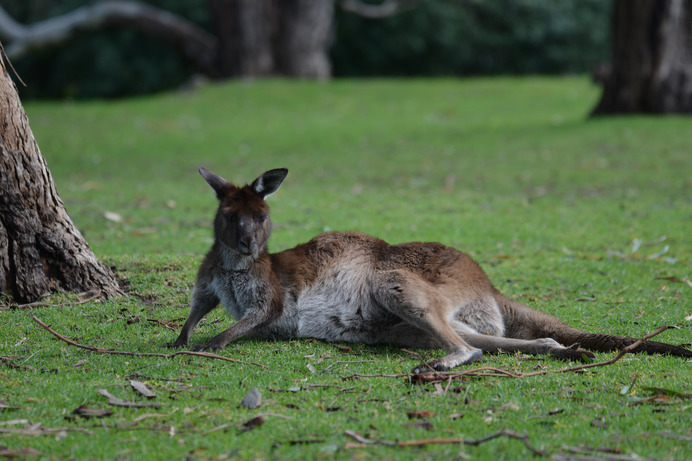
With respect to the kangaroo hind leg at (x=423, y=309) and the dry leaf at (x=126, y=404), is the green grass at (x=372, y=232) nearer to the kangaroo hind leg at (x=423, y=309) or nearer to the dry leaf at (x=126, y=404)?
the dry leaf at (x=126, y=404)

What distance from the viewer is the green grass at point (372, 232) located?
3684 mm

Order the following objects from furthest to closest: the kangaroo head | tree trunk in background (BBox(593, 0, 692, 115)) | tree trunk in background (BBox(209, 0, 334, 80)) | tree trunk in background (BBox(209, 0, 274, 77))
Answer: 1. tree trunk in background (BBox(209, 0, 334, 80))
2. tree trunk in background (BBox(209, 0, 274, 77))
3. tree trunk in background (BBox(593, 0, 692, 115))
4. the kangaroo head

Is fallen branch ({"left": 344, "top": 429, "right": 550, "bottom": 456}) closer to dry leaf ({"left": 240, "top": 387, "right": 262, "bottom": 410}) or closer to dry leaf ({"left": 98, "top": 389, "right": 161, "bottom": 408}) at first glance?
dry leaf ({"left": 240, "top": 387, "right": 262, "bottom": 410})

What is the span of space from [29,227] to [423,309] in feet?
9.24

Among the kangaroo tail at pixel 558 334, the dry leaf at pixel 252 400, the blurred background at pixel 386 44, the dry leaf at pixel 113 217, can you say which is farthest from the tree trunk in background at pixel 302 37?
the dry leaf at pixel 252 400

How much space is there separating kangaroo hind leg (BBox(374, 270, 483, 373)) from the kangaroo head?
817mm

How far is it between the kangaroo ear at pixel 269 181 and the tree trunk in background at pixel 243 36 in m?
17.6

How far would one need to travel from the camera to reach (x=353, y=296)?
16.9 feet

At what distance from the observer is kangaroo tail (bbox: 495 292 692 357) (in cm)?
471

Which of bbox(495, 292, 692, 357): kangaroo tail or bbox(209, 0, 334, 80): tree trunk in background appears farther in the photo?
bbox(209, 0, 334, 80): tree trunk in background

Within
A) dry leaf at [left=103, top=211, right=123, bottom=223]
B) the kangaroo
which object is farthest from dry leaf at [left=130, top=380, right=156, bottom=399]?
dry leaf at [left=103, top=211, right=123, bottom=223]

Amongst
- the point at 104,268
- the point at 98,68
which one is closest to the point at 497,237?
the point at 104,268

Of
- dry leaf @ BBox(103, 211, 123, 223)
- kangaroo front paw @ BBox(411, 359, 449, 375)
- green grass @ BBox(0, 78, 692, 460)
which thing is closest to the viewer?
green grass @ BBox(0, 78, 692, 460)

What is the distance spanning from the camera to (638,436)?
3.57m
